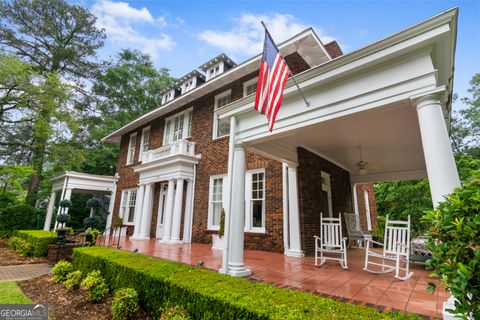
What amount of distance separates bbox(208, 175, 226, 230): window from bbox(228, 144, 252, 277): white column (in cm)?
418

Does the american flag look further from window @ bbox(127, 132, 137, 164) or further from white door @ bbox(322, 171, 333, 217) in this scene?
window @ bbox(127, 132, 137, 164)

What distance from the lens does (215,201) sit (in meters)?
9.08

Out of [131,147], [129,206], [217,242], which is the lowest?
[217,242]

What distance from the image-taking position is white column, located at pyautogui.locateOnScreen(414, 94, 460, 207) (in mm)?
2576

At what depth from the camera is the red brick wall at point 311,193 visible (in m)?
6.76

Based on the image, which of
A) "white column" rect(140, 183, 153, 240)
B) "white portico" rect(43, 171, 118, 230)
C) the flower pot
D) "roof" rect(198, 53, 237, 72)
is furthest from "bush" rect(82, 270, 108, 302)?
"roof" rect(198, 53, 237, 72)

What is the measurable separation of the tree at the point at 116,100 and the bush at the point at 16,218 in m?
5.71

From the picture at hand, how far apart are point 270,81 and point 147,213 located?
943cm

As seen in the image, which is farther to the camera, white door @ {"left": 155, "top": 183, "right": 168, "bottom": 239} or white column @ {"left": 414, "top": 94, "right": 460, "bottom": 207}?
white door @ {"left": 155, "top": 183, "right": 168, "bottom": 239}

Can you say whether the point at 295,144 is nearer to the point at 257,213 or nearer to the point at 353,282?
the point at 257,213

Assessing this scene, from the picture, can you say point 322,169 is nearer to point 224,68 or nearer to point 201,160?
point 201,160

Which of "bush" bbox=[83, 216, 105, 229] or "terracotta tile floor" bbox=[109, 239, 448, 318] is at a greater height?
"bush" bbox=[83, 216, 105, 229]

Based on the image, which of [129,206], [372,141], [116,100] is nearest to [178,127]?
[129,206]

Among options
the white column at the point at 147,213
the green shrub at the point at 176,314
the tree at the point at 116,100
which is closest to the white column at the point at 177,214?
the white column at the point at 147,213
